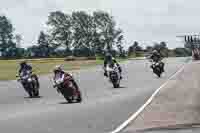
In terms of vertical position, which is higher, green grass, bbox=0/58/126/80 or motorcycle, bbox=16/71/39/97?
motorcycle, bbox=16/71/39/97

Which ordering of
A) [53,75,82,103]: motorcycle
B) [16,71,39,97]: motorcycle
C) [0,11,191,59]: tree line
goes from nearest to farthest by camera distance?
[53,75,82,103]: motorcycle < [16,71,39,97]: motorcycle < [0,11,191,59]: tree line

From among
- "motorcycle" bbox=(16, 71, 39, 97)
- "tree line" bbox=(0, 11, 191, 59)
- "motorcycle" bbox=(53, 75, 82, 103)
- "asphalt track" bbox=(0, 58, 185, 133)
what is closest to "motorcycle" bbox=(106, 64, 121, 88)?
"motorcycle" bbox=(16, 71, 39, 97)

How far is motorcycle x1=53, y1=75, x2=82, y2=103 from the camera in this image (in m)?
23.2

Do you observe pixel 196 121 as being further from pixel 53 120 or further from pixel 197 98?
pixel 197 98

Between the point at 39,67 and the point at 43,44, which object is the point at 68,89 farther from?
the point at 43,44

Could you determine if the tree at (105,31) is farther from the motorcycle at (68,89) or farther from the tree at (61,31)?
the motorcycle at (68,89)

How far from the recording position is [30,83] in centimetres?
2798

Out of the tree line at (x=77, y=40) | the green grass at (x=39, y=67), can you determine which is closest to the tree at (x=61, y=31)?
the tree line at (x=77, y=40)

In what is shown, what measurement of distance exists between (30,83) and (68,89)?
16.9ft

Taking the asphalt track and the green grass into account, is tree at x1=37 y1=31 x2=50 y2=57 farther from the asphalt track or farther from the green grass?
the asphalt track

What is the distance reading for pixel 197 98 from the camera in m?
22.5

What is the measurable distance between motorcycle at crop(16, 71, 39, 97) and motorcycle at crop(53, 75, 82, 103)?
468cm

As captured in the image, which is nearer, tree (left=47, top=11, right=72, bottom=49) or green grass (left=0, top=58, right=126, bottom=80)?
green grass (left=0, top=58, right=126, bottom=80)

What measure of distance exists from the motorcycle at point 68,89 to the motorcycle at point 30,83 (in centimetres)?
468
